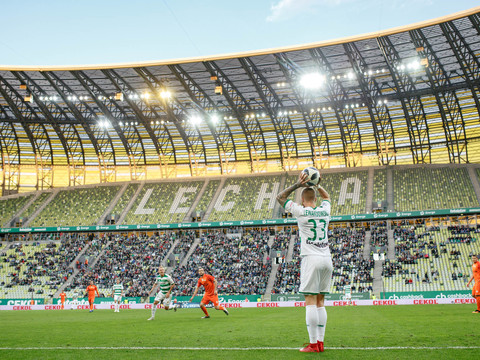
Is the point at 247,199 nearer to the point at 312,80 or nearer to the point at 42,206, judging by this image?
the point at 312,80

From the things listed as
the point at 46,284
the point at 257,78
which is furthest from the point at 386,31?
the point at 46,284

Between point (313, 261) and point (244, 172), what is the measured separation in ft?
195

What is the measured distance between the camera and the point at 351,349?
7867 mm

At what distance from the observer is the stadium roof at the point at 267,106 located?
4422cm

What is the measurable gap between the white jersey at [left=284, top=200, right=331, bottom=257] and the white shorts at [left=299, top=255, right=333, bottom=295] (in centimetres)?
12

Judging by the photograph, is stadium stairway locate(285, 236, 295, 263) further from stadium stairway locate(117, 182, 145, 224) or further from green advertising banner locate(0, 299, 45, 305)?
green advertising banner locate(0, 299, 45, 305)

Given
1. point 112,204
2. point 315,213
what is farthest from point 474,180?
point 315,213

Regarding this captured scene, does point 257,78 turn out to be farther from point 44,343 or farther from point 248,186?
point 44,343

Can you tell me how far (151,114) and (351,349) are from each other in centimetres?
5401

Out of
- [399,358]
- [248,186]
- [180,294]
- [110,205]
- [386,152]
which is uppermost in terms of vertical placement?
[386,152]

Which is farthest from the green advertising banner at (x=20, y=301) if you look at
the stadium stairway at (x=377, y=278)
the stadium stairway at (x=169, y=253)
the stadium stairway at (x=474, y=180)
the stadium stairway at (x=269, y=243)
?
the stadium stairway at (x=474, y=180)

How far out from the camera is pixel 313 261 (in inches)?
296

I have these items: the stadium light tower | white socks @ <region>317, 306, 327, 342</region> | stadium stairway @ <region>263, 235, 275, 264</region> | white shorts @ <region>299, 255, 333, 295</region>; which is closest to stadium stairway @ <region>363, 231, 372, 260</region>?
stadium stairway @ <region>263, 235, 275, 264</region>

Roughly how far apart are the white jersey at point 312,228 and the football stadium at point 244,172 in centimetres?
2488
